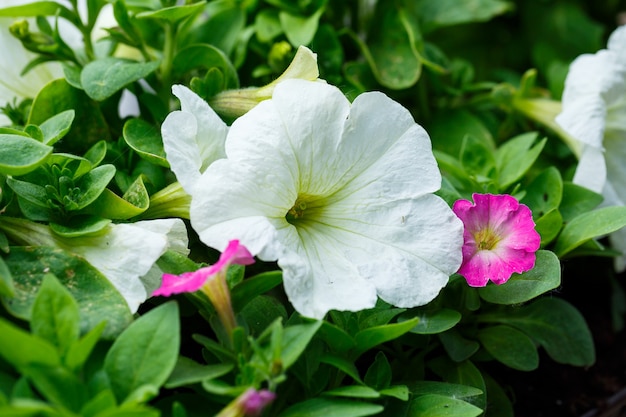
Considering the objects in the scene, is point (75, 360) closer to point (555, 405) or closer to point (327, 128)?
point (327, 128)

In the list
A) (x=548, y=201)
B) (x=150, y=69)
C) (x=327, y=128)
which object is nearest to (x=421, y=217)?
(x=327, y=128)

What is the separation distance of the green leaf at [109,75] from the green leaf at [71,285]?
18cm

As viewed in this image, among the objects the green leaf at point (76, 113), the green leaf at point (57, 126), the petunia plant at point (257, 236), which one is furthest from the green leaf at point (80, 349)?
the green leaf at point (76, 113)

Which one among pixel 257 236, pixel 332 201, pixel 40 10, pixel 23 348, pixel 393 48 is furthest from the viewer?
pixel 393 48

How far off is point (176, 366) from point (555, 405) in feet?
1.59

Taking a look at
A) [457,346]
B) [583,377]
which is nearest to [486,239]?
[457,346]

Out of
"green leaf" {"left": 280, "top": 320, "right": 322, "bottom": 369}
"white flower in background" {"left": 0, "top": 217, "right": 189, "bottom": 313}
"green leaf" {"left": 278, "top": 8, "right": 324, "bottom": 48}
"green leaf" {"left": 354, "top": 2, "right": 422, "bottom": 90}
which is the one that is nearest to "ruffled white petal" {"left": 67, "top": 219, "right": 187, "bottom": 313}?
"white flower in background" {"left": 0, "top": 217, "right": 189, "bottom": 313}

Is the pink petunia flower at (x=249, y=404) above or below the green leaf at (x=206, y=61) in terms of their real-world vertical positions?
below

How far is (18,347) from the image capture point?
0.44m

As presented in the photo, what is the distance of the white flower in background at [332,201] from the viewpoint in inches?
21.8

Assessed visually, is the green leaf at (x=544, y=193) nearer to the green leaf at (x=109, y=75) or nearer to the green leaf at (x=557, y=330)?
the green leaf at (x=557, y=330)

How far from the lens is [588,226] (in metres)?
0.70

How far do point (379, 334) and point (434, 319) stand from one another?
0.08m

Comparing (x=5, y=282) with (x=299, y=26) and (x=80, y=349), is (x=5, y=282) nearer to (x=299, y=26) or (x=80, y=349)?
Result: (x=80, y=349)
